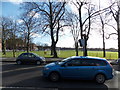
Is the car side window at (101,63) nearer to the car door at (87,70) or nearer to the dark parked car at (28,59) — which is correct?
the car door at (87,70)

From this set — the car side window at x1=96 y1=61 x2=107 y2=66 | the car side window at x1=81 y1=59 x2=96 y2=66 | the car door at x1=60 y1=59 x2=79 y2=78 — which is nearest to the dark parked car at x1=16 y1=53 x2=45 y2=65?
the car door at x1=60 y1=59 x2=79 y2=78

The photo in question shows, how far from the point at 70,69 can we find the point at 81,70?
2.13ft

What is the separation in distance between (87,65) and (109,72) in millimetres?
1360

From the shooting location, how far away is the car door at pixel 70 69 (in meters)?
7.68

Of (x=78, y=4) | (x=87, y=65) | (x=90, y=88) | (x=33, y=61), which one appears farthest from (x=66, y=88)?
(x=78, y=4)

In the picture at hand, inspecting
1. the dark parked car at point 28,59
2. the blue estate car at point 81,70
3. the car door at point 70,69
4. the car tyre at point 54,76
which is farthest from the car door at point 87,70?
the dark parked car at point 28,59

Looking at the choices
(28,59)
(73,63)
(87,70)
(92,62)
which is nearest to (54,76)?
(73,63)

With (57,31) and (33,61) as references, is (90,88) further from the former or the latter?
(57,31)

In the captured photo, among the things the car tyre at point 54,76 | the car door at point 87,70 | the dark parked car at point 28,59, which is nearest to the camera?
the car door at point 87,70

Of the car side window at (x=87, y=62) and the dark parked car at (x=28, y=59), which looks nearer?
the car side window at (x=87, y=62)

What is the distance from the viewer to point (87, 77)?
25.3 ft

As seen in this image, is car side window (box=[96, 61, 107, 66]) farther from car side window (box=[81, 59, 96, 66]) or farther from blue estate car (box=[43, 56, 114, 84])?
car side window (box=[81, 59, 96, 66])

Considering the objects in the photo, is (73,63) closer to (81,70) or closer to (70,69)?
(70,69)

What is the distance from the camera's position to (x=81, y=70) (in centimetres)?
764
